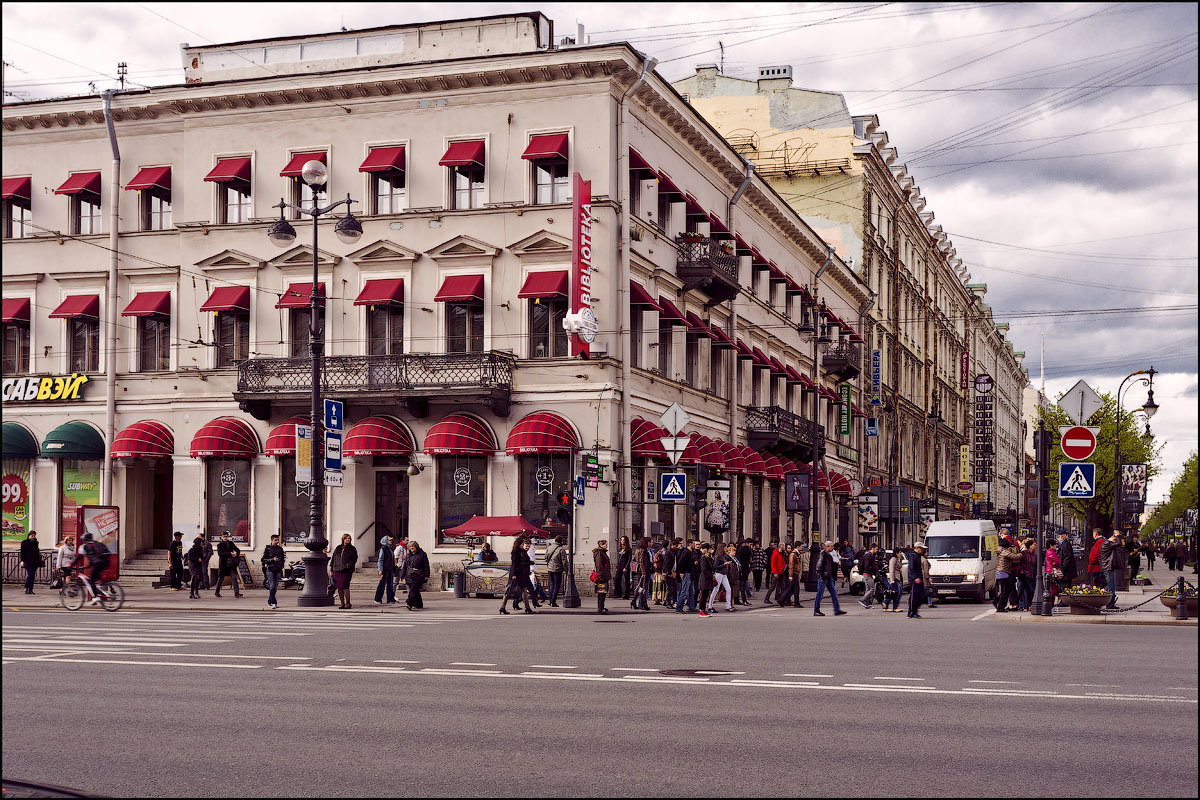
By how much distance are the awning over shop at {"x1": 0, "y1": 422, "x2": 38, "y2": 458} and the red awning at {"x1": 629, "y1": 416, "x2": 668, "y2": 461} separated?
1912 centimetres

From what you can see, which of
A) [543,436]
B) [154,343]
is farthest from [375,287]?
[154,343]

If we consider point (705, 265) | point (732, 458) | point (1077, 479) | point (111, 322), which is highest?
point (705, 265)

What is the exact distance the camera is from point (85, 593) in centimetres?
2664

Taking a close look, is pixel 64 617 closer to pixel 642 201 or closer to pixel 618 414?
pixel 618 414

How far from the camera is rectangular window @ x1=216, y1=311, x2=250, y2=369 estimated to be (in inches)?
1452

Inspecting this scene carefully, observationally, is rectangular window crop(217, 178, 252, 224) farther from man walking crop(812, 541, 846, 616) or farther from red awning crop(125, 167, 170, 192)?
man walking crop(812, 541, 846, 616)

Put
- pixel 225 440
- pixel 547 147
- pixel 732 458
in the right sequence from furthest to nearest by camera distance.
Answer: pixel 732 458, pixel 225 440, pixel 547 147

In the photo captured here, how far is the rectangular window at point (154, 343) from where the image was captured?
37906 millimetres

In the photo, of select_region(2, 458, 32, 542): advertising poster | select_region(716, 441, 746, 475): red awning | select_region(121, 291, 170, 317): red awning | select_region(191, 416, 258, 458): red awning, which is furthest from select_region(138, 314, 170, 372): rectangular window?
select_region(716, 441, 746, 475): red awning

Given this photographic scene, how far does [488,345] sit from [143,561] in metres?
13.5

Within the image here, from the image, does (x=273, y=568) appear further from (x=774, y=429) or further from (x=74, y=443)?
(x=774, y=429)

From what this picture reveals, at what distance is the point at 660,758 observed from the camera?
8.84 m

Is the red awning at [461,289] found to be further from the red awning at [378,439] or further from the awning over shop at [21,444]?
the awning over shop at [21,444]

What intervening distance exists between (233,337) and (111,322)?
4.42 meters
